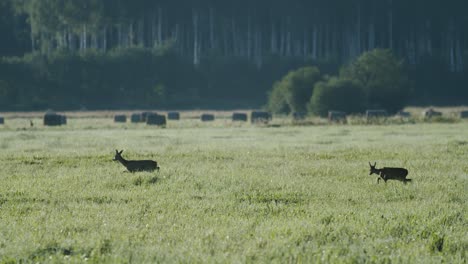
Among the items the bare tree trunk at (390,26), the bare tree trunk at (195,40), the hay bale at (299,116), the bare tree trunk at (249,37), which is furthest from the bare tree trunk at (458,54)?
the hay bale at (299,116)

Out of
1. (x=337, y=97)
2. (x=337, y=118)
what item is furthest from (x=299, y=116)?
(x=337, y=118)

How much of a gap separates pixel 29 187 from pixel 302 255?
798cm

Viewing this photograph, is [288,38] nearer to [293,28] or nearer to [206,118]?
[293,28]

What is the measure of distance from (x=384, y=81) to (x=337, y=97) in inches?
244

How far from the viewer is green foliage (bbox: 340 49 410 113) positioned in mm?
67062

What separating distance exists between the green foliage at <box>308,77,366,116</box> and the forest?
8226 mm

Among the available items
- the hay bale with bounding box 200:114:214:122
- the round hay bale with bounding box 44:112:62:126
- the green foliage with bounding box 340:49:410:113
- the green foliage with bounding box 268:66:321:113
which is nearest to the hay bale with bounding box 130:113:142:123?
the hay bale with bounding box 200:114:214:122

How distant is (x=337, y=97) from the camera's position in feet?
210

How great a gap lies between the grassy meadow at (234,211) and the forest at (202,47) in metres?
54.8

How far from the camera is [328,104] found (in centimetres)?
6394

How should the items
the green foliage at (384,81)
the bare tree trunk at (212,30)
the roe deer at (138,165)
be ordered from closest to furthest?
the roe deer at (138,165) → the green foliage at (384,81) → the bare tree trunk at (212,30)

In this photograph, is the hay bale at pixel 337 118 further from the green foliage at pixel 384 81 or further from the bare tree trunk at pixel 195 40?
the bare tree trunk at pixel 195 40

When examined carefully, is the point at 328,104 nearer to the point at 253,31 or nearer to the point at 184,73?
the point at 184,73

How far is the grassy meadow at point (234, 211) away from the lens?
9516mm
